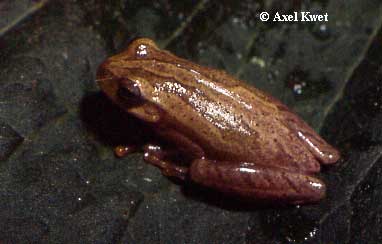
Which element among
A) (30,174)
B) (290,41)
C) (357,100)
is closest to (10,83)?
(30,174)

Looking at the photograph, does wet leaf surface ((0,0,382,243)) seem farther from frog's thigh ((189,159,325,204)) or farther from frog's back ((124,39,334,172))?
frog's back ((124,39,334,172))

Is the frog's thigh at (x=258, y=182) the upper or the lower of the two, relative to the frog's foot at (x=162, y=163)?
upper

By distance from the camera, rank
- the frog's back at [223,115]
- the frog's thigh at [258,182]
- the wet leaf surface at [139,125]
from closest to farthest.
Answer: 1. the wet leaf surface at [139,125]
2. the frog's thigh at [258,182]
3. the frog's back at [223,115]

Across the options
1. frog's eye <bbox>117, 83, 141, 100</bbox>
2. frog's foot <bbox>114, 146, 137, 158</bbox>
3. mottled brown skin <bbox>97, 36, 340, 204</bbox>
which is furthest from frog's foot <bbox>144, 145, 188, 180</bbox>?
frog's eye <bbox>117, 83, 141, 100</bbox>

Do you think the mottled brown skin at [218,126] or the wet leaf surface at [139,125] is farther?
the mottled brown skin at [218,126]

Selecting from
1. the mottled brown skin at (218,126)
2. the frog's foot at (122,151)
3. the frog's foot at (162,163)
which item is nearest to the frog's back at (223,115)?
the mottled brown skin at (218,126)

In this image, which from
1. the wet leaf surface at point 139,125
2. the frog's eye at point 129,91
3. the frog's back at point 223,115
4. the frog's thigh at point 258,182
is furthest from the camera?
the frog's eye at point 129,91

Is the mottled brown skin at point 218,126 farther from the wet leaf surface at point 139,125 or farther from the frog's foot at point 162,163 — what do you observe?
the wet leaf surface at point 139,125

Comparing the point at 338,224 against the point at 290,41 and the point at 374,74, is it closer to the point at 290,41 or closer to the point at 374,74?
the point at 374,74
